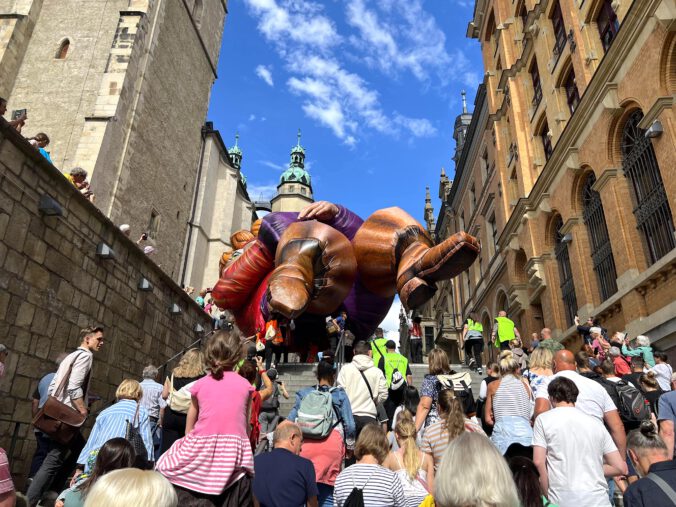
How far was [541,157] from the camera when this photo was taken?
18312 millimetres

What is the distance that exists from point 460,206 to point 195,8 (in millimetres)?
18861

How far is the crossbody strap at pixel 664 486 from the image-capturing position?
2.11 m

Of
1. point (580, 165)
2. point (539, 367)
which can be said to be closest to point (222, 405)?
point (539, 367)

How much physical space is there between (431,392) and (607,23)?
13460mm

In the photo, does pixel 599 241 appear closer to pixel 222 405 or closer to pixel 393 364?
pixel 393 364

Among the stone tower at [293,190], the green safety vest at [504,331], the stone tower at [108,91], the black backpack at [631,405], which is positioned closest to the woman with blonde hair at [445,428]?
the black backpack at [631,405]

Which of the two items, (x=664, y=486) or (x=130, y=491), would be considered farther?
(x=664, y=486)

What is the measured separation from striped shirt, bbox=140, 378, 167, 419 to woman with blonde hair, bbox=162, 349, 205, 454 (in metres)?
0.79

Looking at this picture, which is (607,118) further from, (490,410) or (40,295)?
(40,295)

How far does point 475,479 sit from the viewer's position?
5.88 feet

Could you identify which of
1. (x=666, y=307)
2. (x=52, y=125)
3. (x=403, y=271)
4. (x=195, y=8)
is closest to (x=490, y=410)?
(x=403, y=271)

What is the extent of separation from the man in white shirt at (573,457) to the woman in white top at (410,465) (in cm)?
79

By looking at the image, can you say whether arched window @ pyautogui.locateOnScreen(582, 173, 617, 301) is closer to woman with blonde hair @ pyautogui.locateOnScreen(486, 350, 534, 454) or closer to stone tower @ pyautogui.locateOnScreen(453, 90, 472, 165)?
woman with blonde hair @ pyautogui.locateOnScreen(486, 350, 534, 454)

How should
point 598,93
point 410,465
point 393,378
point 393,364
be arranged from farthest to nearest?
point 598,93 < point 393,364 < point 393,378 < point 410,465
